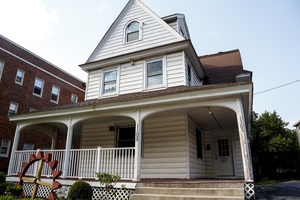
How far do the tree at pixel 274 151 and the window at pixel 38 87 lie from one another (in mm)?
21534

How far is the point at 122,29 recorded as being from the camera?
11.7 meters

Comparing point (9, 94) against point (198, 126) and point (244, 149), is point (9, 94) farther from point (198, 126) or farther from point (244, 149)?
point (244, 149)

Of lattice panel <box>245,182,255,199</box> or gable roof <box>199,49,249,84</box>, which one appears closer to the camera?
lattice panel <box>245,182,255,199</box>

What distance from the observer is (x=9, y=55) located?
54.0 feet

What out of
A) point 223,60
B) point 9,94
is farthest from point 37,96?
point 223,60

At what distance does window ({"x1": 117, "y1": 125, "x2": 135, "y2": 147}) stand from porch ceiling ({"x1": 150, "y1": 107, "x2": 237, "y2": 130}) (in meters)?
1.51

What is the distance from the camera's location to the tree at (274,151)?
23.4 meters

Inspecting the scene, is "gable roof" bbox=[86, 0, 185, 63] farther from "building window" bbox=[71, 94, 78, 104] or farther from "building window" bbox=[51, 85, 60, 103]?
"building window" bbox=[71, 94, 78, 104]

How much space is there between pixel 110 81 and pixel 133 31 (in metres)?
2.84

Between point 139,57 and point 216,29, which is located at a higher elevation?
point 216,29

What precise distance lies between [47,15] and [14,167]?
6.53 m

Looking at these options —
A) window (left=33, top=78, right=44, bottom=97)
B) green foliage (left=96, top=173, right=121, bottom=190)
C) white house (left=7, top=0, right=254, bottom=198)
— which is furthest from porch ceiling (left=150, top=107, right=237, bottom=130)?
window (left=33, top=78, right=44, bottom=97)

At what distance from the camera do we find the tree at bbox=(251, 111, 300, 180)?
2338 cm

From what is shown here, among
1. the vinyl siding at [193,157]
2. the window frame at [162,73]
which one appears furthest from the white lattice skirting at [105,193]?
the window frame at [162,73]
